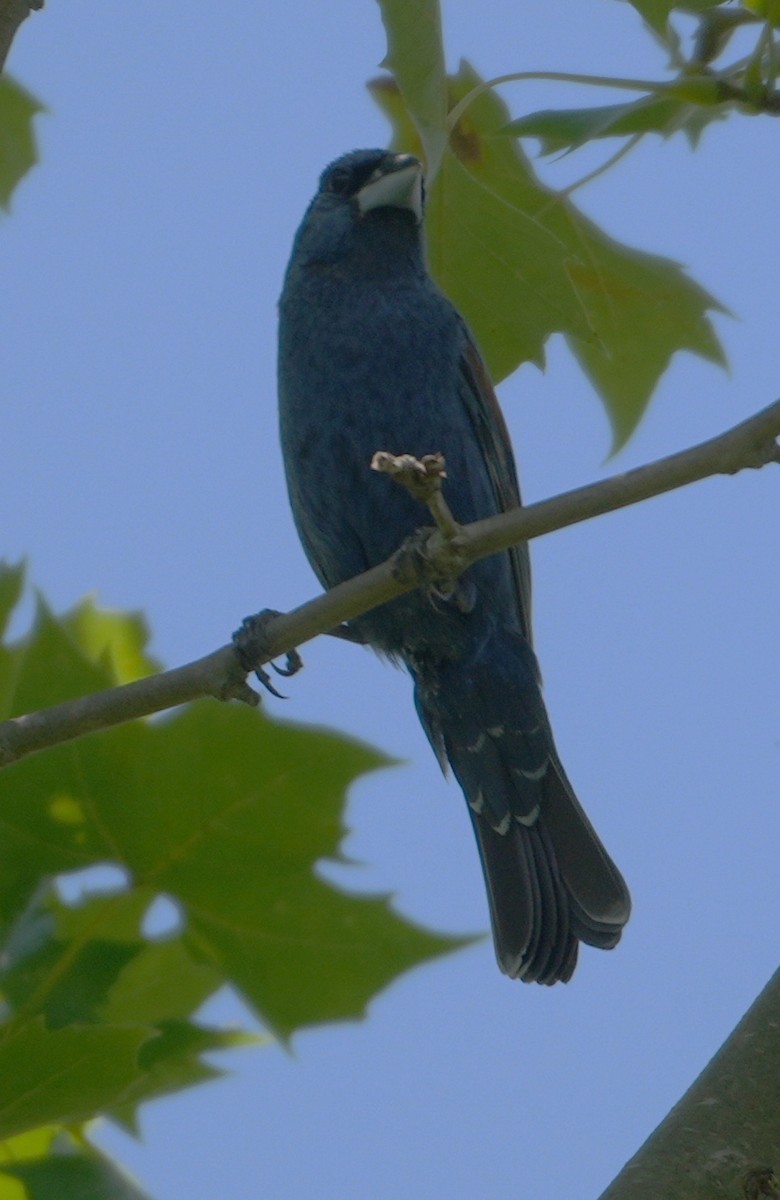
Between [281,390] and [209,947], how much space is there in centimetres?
250

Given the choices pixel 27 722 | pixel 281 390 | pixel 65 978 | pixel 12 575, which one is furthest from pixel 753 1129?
pixel 281 390

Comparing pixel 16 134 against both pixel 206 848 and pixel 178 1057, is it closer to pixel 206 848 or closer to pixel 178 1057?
pixel 206 848

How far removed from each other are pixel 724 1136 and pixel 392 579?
1.23 metres

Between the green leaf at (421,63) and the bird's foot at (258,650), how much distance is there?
3.54 ft

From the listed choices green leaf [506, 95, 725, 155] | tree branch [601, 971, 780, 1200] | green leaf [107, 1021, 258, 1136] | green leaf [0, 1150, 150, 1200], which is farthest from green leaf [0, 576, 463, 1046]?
green leaf [506, 95, 725, 155]

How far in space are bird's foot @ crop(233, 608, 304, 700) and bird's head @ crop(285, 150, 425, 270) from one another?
60.5 inches

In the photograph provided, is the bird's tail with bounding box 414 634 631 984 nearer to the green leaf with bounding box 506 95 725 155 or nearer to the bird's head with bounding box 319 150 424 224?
the bird's head with bounding box 319 150 424 224

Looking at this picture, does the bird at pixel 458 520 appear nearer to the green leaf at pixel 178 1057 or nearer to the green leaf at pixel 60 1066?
the green leaf at pixel 178 1057

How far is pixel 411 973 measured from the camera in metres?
3.13

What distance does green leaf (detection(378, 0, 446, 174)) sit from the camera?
2982 millimetres

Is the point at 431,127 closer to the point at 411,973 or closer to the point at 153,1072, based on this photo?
the point at 411,973

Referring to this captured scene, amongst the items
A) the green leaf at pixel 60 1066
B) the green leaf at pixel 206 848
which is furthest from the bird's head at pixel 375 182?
the green leaf at pixel 60 1066

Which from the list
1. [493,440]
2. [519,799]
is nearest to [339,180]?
[493,440]

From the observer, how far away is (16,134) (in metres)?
4.38
